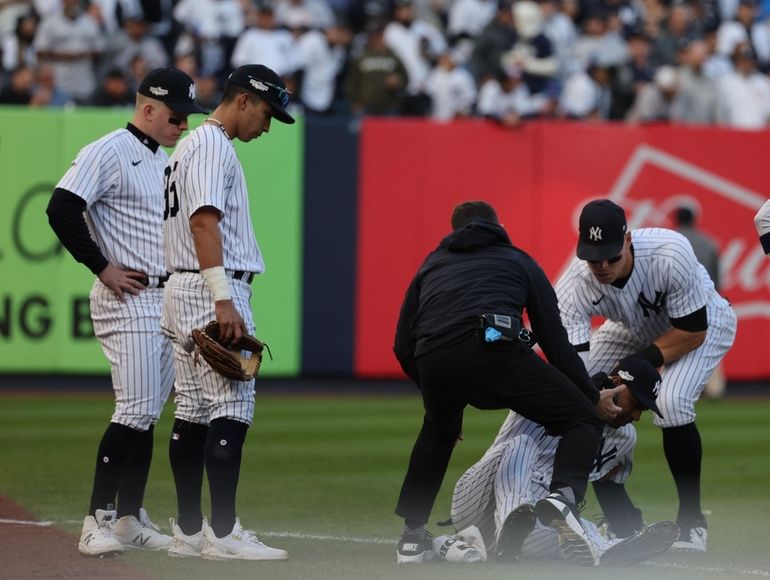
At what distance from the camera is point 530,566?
6.00m

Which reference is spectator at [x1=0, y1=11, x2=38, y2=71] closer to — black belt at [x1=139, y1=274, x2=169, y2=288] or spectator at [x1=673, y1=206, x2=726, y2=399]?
spectator at [x1=673, y1=206, x2=726, y2=399]

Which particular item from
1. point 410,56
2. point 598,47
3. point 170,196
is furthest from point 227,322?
point 598,47

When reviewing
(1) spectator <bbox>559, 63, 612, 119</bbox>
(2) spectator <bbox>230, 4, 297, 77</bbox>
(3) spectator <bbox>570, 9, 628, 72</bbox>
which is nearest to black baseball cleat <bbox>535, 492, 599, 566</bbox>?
(2) spectator <bbox>230, 4, 297, 77</bbox>

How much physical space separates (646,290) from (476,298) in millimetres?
1098

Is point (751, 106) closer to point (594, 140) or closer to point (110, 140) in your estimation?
point (594, 140)

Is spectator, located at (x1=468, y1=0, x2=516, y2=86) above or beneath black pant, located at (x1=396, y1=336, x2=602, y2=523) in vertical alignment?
above

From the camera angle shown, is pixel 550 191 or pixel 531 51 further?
pixel 531 51

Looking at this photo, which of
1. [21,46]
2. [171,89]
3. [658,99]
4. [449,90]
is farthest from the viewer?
[658,99]

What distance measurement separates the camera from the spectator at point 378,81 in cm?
1628

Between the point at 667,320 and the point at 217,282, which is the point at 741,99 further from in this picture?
the point at 217,282

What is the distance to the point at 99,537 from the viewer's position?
619 centimetres

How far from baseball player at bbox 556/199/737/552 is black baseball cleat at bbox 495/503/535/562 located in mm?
908

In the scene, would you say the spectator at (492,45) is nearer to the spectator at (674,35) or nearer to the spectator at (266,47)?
the spectator at (674,35)

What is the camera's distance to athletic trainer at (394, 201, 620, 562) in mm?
5949
